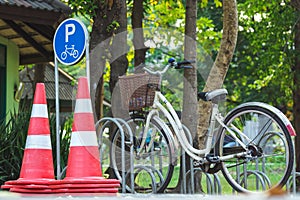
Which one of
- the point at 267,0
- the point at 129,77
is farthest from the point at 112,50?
the point at 267,0

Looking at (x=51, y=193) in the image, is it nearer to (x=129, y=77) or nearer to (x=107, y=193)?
(x=107, y=193)

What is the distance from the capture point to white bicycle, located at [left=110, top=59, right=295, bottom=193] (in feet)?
21.7

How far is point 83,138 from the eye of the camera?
22.3 feet

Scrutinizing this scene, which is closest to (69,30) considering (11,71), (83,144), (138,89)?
(138,89)

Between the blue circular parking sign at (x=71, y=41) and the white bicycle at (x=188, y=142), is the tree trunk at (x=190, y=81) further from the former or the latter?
the blue circular parking sign at (x=71, y=41)

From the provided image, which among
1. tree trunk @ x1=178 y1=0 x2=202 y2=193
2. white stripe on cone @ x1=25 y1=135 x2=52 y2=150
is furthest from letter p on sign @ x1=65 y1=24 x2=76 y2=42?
tree trunk @ x1=178 y1=0 x2=202 y2=193

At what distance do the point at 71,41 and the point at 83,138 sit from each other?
1.21m

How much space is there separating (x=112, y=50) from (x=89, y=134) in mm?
4523

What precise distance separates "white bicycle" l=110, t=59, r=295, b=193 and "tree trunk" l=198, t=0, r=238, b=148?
11.2ft

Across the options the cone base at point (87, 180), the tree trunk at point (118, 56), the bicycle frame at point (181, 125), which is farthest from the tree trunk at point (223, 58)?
the cone base at point (87, 180)

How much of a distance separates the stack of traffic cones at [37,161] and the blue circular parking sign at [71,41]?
22.4 inches

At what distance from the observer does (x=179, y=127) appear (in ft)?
25.1

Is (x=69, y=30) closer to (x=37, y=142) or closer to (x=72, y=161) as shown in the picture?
(x=37, y=142)

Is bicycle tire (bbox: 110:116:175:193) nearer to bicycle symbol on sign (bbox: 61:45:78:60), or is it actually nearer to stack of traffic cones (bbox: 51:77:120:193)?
stack of traffic cones (bbox: 51:77:120:193)
